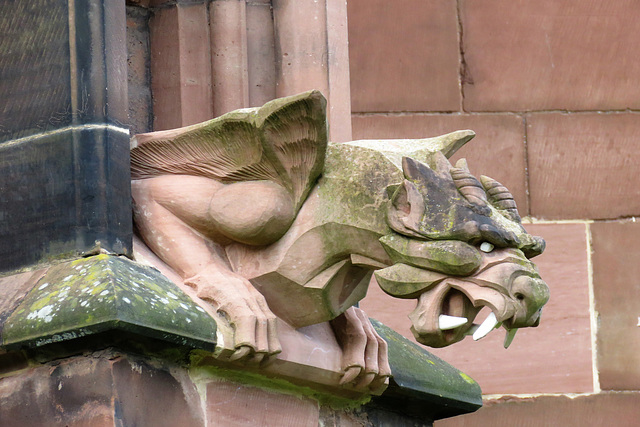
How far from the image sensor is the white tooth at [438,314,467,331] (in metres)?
3.80

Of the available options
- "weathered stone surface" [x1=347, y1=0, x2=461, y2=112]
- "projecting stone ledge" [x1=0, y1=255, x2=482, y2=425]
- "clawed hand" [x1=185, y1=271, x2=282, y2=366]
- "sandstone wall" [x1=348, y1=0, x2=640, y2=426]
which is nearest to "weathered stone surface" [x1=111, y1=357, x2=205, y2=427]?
"projecting stone ledge" [x1=0, y1=255, x2=482, y2=425]

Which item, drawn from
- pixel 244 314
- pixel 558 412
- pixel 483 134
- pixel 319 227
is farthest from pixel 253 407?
pixel 483 134

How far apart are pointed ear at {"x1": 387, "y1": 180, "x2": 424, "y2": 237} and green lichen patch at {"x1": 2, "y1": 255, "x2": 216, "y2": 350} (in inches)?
17.7

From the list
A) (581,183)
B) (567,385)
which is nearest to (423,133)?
(581,183)

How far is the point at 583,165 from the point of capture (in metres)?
6.20

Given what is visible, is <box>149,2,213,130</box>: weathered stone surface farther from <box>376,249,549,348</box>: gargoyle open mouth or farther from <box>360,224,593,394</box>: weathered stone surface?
<box>360,224,593,394</box>: weathered stone surface

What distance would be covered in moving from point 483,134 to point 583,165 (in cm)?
37

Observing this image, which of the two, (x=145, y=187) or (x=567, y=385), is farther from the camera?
(x=567, y=385)

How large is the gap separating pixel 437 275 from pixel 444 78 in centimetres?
240

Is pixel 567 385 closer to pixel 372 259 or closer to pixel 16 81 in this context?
pixel 372 259

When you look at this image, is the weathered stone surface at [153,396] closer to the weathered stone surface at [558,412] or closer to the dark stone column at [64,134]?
the dark stone column at [64,134]

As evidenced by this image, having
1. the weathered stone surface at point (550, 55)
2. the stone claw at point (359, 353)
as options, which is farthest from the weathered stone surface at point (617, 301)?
the stone claw at point (359, 353)

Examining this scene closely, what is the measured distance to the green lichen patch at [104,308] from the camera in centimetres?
363

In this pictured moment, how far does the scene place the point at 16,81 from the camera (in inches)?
159
